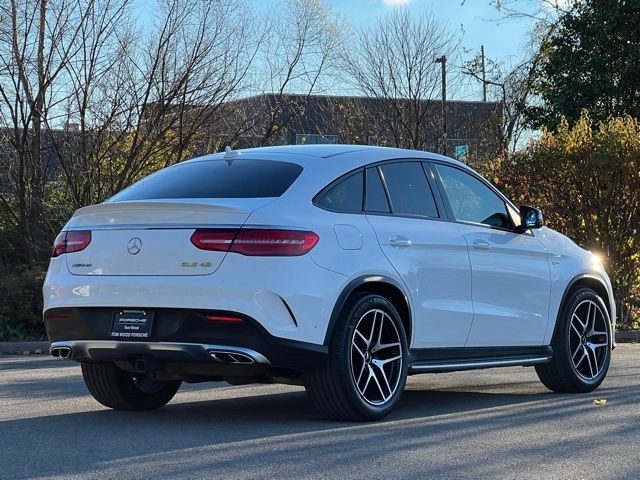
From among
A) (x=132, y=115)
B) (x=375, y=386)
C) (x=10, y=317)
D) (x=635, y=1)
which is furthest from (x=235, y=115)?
(x=375, y=386)

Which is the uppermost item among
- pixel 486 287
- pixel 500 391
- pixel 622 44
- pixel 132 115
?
pixel 622 44

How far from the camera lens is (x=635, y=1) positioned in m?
27.7

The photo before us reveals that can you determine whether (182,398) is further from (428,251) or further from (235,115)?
(235,115)

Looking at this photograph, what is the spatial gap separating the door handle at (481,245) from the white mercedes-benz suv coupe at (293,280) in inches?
0.8

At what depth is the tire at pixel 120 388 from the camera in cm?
785

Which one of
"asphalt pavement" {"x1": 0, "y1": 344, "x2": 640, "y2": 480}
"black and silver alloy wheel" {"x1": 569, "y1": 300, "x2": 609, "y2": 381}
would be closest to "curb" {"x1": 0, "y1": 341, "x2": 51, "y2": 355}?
"asphalt pavement" {"x1": 0, "y1": 344, "x2": 640, "y2": 480}

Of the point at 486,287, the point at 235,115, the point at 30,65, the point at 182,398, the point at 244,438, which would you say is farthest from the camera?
the point at 235,115

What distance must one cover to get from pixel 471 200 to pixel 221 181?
2.11m

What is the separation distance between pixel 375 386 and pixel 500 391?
7.52 feet

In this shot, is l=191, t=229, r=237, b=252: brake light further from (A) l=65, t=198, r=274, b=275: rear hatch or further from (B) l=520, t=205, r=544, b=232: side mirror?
(B) l=520, t=205, r=544, b=232: side mirror

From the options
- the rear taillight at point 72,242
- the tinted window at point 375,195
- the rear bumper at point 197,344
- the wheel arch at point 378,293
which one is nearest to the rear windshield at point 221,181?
the rear taillight at point 72,242

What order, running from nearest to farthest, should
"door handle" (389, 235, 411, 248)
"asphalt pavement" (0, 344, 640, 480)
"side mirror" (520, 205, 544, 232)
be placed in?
"asphalt pavement" (0, 344, 640, 480) < "door handle" (389, 235, 411, 248) < "side mirror" (520, 205, 544, 232)

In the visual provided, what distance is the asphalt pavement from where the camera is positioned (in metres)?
5.72

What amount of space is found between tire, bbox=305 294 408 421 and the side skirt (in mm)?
222
